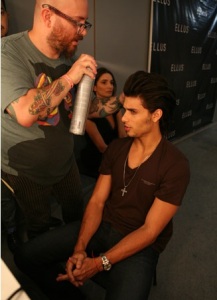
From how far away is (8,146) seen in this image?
3.65 feet

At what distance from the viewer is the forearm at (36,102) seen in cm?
86

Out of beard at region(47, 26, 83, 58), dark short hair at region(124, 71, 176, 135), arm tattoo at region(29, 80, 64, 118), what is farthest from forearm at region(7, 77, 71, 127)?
dark short hair at region(124, 71, 176, 135)

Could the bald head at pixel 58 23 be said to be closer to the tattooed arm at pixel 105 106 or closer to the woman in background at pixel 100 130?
the tattooed arm at pixel 105 106

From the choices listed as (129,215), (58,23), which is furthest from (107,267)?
(58,23)

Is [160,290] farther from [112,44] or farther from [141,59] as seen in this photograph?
[141,59]

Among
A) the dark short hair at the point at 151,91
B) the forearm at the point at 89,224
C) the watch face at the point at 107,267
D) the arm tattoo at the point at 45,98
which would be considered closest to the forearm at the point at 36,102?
the arm tattoo at the point at 45,98

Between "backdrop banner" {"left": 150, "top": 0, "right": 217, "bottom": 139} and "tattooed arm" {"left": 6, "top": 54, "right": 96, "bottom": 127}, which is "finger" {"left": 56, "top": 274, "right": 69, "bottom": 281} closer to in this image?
"tattooed arm" {"left": 6, "top": 54, "right": 96, "bottom": 127}

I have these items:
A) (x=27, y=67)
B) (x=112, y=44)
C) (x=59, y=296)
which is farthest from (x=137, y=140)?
(x=112, y=44)

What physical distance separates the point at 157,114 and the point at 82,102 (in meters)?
0.35

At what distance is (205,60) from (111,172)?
3221mm

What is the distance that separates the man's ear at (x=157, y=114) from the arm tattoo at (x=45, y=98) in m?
0.44

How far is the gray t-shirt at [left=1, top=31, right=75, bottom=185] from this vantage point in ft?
3.16

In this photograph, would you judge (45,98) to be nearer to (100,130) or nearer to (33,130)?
(33,130)

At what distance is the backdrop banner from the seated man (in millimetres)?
1953
